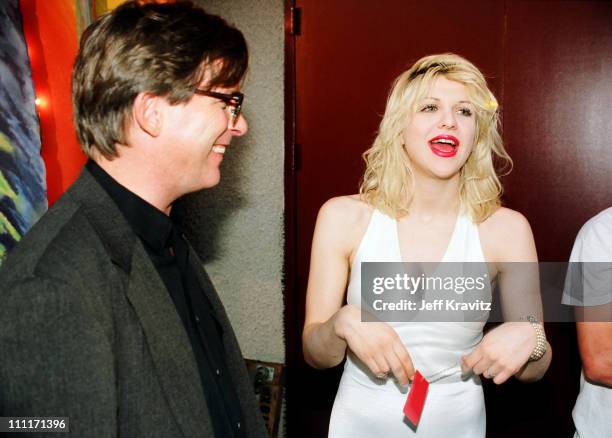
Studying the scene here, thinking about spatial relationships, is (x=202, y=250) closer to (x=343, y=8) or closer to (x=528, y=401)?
(x=343, y=8)

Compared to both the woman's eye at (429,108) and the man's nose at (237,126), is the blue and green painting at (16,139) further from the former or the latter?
the woman's eye at (429,108)

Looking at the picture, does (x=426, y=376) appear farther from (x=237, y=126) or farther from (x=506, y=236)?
(x=237, y=126)

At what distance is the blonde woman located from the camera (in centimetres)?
154

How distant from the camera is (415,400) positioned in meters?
1.26

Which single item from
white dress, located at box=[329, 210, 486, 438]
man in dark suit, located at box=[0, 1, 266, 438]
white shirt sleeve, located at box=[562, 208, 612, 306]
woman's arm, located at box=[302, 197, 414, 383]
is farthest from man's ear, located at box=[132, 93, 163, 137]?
white shirt sleeve, located at box=[562, 208, 612, 306]

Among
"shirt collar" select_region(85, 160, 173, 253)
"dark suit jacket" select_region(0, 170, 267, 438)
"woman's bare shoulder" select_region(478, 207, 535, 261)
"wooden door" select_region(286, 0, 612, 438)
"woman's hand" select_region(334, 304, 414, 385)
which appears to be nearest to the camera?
"dark suit jacket" select_region(0, 170, 267, 438)

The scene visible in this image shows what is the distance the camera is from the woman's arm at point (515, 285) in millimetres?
1255

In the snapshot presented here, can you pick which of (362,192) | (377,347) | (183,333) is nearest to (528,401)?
(362,192)

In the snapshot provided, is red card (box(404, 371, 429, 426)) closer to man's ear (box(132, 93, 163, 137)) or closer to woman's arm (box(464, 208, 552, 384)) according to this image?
woman's arm (box(464, 208, 552, 384))

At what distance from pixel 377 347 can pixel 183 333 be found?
47 centimetres

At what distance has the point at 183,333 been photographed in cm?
103

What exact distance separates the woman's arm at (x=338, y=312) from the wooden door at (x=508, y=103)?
0.88m

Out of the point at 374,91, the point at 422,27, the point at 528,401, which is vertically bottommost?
the point at 528,401

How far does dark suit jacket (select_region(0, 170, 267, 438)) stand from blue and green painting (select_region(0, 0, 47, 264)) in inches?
18.7
